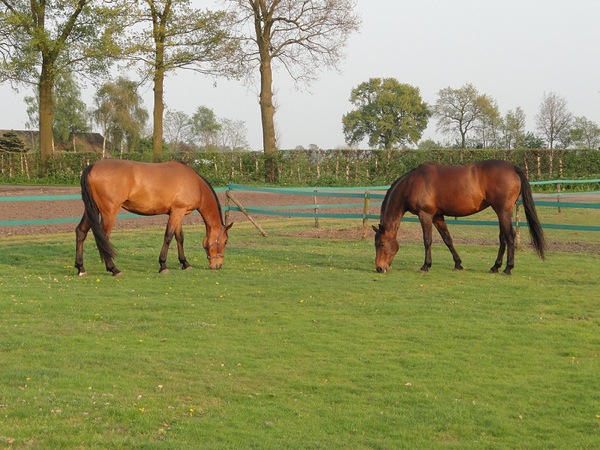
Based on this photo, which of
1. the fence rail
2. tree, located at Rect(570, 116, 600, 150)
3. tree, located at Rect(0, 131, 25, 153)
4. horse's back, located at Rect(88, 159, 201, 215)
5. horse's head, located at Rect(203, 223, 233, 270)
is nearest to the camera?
horse's back, located at Rect(88, 159, 201, 215)

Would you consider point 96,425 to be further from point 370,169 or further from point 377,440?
point 370,169

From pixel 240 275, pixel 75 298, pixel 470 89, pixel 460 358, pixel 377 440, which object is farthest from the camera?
pixel 470 89

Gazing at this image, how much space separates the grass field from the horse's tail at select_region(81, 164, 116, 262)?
43 centimetres

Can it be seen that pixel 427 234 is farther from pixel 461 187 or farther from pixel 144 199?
pixel 144 199

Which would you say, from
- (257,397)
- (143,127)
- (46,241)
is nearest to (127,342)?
(257,397)

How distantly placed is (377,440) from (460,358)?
2402 mm

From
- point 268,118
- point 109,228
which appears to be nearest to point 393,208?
point 109,228

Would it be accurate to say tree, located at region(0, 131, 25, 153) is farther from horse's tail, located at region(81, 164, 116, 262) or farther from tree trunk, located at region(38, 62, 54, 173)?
horse's tail, located at region(81, 164, 116, 262)

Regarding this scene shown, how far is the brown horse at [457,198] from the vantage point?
1277 centimetres

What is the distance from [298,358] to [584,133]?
7391 centimetres

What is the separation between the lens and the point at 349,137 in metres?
91.6

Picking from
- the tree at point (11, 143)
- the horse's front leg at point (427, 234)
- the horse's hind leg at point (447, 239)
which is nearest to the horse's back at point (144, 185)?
the horse's front leg at point (427, 234)

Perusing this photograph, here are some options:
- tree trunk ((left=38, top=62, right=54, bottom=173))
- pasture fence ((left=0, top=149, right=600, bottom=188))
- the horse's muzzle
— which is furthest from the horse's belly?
tree trunk ((left=38, top=62, right=54, bottom=173))

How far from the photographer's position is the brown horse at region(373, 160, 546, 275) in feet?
41.9
